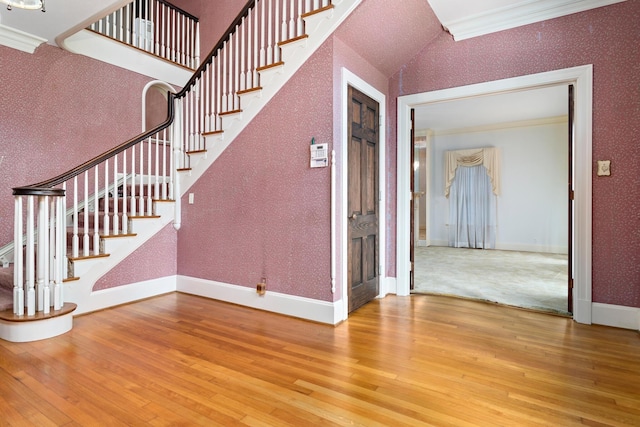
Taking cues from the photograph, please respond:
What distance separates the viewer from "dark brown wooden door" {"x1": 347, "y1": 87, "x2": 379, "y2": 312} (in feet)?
10.9

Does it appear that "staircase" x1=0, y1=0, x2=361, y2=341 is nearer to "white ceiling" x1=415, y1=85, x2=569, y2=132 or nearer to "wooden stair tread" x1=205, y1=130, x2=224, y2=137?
"wooden stair tread" x1=205, y1=130, x2=224, y2=137

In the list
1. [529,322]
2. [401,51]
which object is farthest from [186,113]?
[529,322]

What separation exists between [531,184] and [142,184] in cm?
766

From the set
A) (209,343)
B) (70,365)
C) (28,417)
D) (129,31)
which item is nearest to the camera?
(28,417)

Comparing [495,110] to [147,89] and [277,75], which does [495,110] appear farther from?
[147,89]

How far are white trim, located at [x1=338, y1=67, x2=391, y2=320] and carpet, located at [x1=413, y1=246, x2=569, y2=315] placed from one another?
0.65m

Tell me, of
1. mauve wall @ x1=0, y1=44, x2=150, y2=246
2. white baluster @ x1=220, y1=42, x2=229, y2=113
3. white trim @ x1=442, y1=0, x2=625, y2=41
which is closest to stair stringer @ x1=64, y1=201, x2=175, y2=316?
mauve wall @ x1=0, y1=44, x2=150, y2=246

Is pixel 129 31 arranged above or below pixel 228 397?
above

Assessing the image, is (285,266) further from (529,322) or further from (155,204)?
(529,322)

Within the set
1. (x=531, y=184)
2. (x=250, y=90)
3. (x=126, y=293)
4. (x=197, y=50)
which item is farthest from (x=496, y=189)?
(x=126, y=293)

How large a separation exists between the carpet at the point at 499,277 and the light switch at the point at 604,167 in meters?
1.33

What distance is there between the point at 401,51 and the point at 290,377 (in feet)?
11.0

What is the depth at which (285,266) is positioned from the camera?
3.30 m

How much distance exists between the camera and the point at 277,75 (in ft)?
10.9
